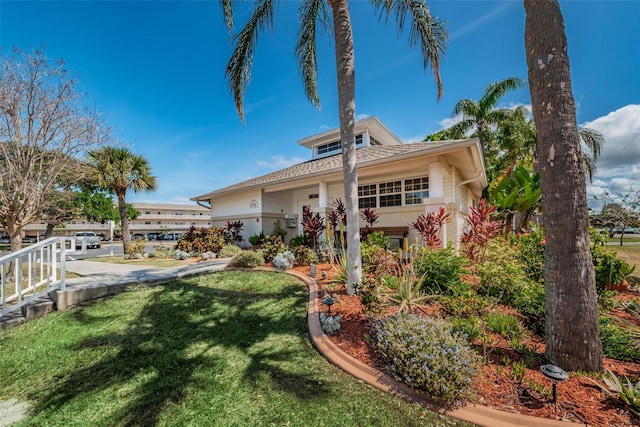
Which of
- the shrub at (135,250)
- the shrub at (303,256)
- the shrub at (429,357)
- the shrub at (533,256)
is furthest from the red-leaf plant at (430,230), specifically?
the shrub at (135,250)

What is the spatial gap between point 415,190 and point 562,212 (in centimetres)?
768

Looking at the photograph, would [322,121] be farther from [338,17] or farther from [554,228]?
[554,228]

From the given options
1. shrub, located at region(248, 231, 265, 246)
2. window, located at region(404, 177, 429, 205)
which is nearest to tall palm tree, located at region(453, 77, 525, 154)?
window, located at region(404, 177, 429, 205)

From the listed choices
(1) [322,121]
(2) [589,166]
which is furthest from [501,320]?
(2) [589,166]

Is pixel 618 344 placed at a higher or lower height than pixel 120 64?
lower

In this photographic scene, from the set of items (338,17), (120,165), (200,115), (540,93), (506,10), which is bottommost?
(540,93)

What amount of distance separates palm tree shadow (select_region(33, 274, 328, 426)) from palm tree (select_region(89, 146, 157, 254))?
11915 millimetres

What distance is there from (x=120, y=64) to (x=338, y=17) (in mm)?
8857

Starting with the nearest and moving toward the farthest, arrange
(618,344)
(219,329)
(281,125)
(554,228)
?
1. (554,228)
2. (618,344)
3. (219,329)
4. (281,125)

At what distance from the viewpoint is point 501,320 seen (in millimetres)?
3738

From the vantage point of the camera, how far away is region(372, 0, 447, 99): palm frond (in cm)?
602

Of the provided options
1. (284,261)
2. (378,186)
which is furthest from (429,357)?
(378,186)

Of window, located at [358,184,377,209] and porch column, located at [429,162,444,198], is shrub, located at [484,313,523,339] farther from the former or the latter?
window, located at [358,184,377,209]

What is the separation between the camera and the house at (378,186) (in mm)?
8422
